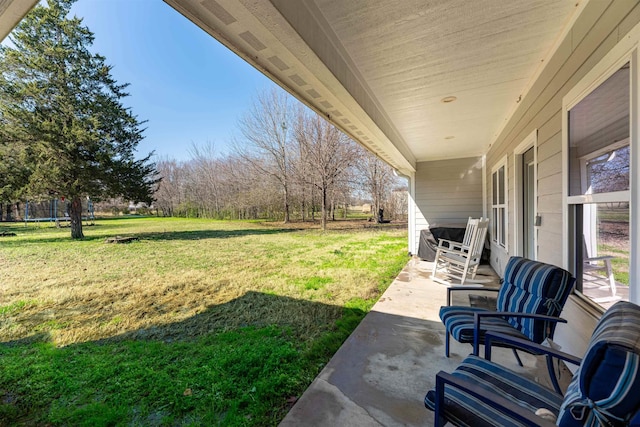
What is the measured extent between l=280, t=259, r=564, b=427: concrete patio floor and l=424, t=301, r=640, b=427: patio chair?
519 millimetres

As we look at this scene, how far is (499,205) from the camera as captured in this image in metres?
4.71

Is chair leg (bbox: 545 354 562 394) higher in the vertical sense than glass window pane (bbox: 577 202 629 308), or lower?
lower

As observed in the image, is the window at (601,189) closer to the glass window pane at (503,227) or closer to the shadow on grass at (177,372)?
the shadow on grass at (177,372)

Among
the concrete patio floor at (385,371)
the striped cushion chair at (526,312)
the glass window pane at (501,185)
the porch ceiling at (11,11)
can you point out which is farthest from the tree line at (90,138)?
the porch ceiling at (11,11)

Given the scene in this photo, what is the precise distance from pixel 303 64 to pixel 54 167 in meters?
12.0

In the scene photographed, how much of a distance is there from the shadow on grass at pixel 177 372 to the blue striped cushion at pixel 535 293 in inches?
56.0

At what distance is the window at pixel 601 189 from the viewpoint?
136 centimetres

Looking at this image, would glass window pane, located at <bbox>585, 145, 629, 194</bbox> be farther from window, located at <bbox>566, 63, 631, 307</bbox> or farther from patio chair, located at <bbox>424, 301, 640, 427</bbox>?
patio chair, located at <bbox>424, 301, 640, 427</bbox>

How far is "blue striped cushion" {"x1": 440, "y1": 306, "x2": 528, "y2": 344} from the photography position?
179 cm

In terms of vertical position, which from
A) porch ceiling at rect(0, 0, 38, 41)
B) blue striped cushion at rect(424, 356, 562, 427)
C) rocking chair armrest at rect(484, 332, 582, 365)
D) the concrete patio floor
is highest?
porch ceiling at rect(0, 0, 38, 41)

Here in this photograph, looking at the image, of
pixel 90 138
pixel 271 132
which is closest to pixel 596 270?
pixel 90 138

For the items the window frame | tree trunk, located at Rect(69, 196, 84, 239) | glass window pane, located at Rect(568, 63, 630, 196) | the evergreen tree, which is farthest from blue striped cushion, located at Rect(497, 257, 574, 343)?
tree trunk, located at Rect(69, 196, 84, 239)

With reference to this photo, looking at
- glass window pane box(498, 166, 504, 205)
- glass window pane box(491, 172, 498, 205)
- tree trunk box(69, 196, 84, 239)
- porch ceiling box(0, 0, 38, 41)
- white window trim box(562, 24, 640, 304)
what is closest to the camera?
porch ceiling box(0, 0, 38, 41)

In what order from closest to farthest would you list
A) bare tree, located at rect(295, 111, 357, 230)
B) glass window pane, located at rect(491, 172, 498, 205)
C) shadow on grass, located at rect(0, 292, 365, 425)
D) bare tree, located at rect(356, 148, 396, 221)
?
shadow on grass, located at rect(0, 292, 365, 425)
glass window pane, located at rect(491, 172, 498, 205)
bare tree, located at rect(295, 111, 357, 230)
bare tree, located at rect(356, 148, 396, 221)
